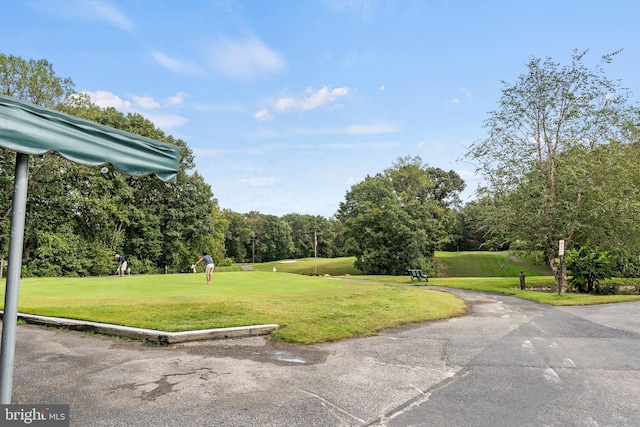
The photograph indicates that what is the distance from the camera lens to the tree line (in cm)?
2044

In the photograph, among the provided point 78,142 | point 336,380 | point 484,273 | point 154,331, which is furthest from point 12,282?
point 484,273

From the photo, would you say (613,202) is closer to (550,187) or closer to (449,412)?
(550,187)

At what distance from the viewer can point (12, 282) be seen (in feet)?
8.92

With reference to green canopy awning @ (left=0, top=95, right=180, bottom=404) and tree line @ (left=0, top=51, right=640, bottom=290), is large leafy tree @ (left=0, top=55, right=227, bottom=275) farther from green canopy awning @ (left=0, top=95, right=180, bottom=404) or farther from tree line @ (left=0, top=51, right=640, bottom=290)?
green canopy awning @ (left=0, top=95, right=180, bottom=404)

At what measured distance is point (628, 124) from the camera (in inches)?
825

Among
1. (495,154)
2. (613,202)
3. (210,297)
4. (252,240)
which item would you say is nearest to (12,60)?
(210,297)

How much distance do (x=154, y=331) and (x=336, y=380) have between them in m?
3.79

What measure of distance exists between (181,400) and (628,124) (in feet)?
84.5

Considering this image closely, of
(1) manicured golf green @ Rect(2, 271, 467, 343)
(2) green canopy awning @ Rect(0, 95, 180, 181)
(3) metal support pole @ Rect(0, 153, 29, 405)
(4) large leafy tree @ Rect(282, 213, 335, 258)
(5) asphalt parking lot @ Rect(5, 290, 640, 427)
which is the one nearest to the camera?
(2) green canopy awning @ Rect(0, 95, 180, 181)
